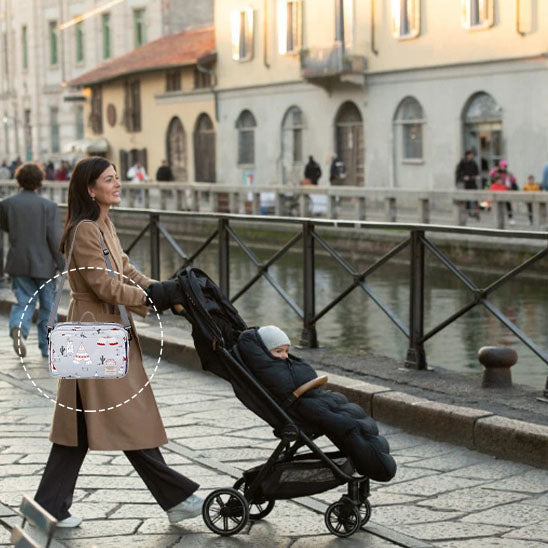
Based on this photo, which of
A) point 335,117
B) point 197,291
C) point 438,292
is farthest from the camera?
point 335,117

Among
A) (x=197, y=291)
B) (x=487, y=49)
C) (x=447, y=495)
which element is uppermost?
(x=487, y=49)

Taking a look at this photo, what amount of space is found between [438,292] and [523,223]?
12968 mm

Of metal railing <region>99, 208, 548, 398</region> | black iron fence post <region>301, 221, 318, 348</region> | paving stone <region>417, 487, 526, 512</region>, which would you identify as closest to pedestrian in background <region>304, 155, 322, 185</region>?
metal railing <region>99, 208, 548, 398</region>

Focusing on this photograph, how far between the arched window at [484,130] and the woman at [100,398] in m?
27.4

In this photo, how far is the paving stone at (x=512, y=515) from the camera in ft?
18.4

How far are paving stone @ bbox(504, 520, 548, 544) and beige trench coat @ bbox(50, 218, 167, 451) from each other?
142cm

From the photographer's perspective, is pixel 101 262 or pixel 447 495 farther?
pixel 447 495

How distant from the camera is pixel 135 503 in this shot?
5926 millimetres

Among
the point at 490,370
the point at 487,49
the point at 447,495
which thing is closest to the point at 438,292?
the point at 490,370

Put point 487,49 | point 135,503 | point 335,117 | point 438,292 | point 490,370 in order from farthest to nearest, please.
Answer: point 335,117 < point 487,49 < point 438,292 < point 490,370 < point 135,503

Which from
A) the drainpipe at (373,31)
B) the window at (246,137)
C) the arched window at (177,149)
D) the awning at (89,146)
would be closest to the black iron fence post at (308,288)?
the drainpipe at (373,31)

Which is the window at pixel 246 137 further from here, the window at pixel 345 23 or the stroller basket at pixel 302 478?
the stroller basket at pixel 302 478

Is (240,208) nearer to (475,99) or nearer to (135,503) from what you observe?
(475,99)

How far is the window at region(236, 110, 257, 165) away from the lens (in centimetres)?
4312
